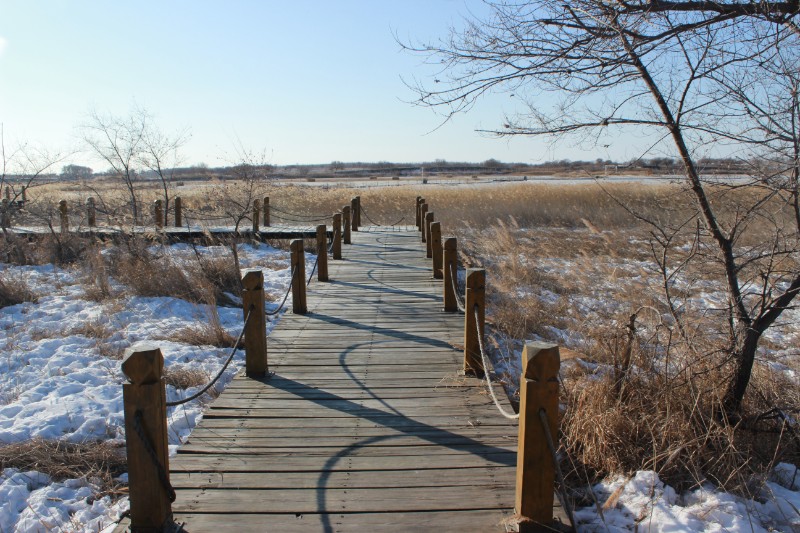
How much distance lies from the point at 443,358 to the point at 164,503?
10.9 feet

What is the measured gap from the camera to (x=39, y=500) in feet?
14.2

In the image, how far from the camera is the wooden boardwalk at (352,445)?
3.20 m

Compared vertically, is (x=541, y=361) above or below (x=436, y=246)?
above

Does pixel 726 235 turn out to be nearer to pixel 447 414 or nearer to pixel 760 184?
pixel 760 184

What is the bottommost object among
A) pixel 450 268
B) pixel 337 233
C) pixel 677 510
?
pixel 677 510

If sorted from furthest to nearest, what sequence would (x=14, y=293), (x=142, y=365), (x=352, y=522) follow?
(x=14, y=293), (x=352, y=522), (x=142, y=365)

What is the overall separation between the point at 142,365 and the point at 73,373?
4.75m

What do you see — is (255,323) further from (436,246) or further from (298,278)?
(436,246)

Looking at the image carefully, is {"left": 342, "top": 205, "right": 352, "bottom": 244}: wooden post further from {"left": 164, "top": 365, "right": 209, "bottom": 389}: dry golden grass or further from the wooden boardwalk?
{"left": 164, "top": 365, "right": 209, "bottom": 389}: dry golden grass

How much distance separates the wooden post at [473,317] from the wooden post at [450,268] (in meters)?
1.54

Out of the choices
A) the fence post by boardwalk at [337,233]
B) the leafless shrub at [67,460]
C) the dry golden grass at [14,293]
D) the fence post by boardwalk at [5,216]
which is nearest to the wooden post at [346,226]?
the fence post by boardwalk at [337,233]

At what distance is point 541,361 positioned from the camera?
9.47 ft

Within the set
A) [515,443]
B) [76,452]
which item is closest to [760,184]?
[515,443]

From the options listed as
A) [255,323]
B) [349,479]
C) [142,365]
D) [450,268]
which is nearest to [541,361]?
[349,479]
